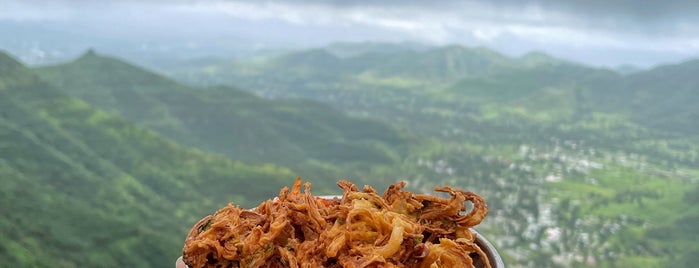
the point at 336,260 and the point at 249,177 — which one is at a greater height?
the point at 336,260

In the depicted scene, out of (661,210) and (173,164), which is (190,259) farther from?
(661,210)

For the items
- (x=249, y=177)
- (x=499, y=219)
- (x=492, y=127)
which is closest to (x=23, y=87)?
(x=249, y=177)

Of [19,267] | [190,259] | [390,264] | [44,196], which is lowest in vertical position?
[44,196]

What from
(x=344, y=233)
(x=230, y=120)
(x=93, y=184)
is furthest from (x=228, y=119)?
(x=344, y=233)

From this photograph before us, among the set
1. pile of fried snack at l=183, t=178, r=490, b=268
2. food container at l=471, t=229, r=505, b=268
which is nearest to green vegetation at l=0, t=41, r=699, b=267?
pile of fried snack at l=183, t=178, r=490, b=268

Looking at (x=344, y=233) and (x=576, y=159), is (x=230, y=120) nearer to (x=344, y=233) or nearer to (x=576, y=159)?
(x=576, y=159)

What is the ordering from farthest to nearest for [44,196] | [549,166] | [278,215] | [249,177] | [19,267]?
1. [549,166]
2. [249,177]
3. [44,196]
4. [19,267]
5. [278,215]

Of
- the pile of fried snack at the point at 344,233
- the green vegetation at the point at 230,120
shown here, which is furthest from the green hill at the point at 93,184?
the green vegetation at the point at 230,120
